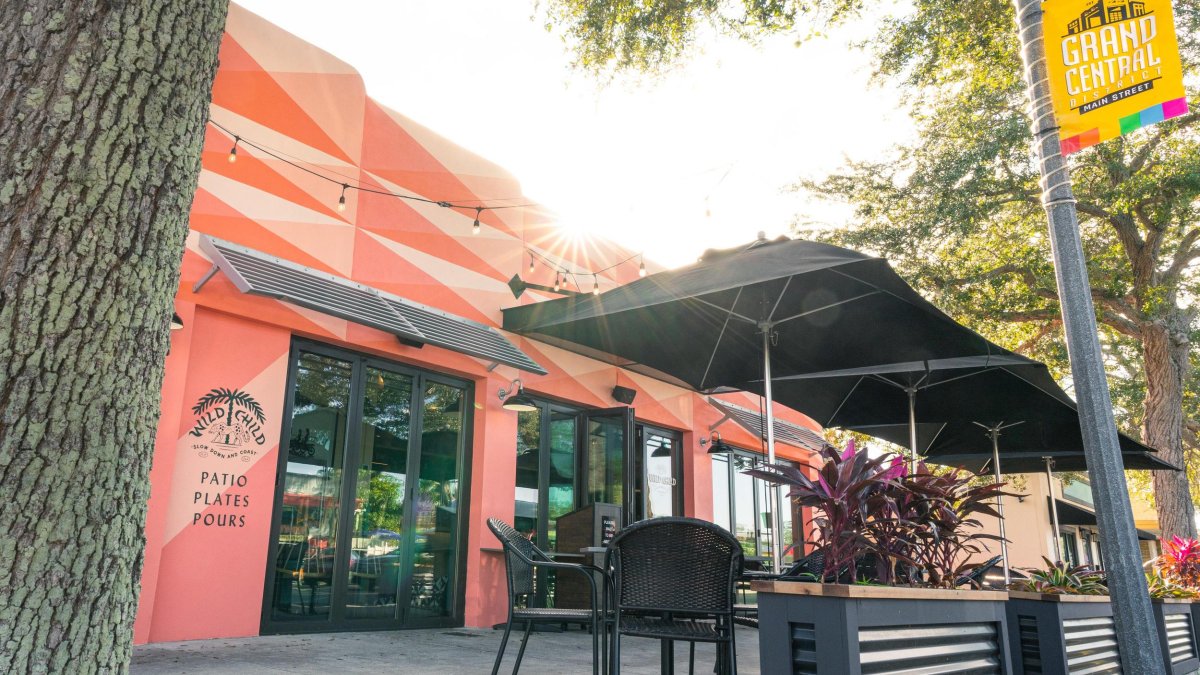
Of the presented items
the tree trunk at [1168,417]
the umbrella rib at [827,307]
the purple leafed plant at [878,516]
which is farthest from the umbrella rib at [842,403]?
the tree trunk at [1168,417]

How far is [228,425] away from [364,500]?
1.26 m

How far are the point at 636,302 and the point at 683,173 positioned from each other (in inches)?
185

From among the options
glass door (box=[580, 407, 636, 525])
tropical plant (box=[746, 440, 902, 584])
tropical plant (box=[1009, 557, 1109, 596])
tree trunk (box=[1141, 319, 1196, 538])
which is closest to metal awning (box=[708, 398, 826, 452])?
glass door (box=[580, 407, 636, 525])

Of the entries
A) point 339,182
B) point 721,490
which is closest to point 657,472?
point 721,490

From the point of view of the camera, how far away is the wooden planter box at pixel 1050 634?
316 centimetres

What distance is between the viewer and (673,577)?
2855 millimetres

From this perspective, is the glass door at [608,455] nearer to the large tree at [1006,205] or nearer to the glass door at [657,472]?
the glass door at [657,472]

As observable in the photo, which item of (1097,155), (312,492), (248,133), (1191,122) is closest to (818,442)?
(1097,155)

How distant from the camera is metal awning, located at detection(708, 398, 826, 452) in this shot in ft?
Answer: 35.4

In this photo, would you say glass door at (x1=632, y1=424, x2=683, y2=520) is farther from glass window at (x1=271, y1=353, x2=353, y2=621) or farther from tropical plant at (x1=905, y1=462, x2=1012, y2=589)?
tropical plant at (x1=905, y1=462, x2=1012, y2=589)

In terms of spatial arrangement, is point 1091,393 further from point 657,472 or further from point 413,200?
point 657,472

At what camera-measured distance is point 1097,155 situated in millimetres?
9188

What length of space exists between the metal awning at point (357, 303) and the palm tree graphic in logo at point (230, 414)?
30.9 inches

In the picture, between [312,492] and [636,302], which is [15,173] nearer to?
[636,302]
